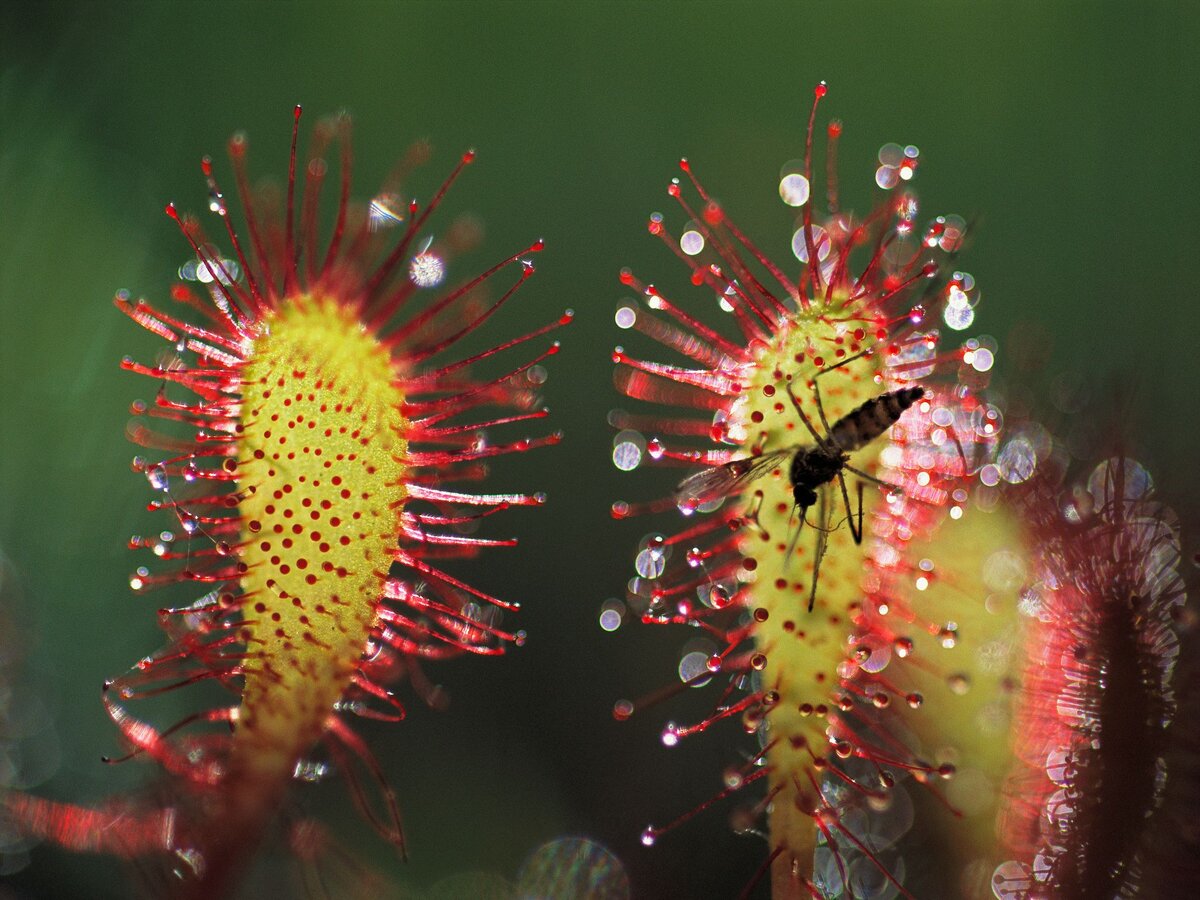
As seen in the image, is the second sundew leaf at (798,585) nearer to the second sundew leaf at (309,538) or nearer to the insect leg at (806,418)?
the insect leg at (806,418)

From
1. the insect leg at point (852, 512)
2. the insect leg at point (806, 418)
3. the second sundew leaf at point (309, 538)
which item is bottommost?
the second sundew leaf at point (309, 538)

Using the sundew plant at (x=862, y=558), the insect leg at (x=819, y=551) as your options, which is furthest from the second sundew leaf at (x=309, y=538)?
the insect leg at (x=819, y=551)

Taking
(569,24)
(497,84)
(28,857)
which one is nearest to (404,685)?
(28,857)

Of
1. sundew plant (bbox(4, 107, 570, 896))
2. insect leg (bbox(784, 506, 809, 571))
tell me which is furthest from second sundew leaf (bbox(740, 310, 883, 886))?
sundew plant (bbox(4, 107, 570, 896))

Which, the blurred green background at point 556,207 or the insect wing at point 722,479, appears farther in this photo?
the blurred green background at point 556,207

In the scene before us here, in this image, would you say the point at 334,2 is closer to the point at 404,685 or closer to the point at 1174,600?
the point at 404,685

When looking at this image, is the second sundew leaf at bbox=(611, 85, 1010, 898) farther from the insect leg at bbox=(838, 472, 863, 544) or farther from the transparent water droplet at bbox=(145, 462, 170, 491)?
the transparent water droplet at bbox=(145, 462, 170, 491)

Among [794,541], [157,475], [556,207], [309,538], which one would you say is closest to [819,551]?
[794,541]
